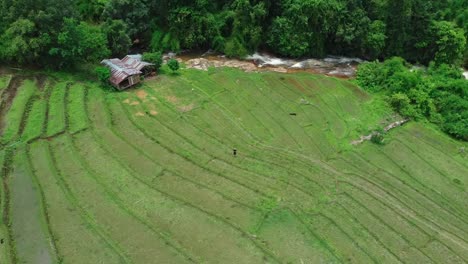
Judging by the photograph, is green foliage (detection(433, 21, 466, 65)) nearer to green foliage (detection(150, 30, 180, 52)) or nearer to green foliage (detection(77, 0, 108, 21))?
green foliage (detection(150, 30, 180, 52))

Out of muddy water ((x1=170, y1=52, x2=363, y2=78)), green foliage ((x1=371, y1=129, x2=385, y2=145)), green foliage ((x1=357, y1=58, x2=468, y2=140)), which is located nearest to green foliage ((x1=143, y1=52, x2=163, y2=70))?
muddy water ((x1=170, y1=52, x2=363, y2=78))

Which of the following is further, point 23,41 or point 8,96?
point 23,41

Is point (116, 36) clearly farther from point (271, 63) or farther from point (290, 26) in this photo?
point (290, 26)

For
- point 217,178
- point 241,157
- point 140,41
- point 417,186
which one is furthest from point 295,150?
point 140,41

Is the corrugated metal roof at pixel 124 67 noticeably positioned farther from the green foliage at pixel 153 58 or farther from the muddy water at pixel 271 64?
the muddy water at pixel 271 64

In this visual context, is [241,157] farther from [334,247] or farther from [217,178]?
[334,247]

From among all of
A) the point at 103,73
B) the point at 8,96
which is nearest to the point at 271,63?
the point at 103,73

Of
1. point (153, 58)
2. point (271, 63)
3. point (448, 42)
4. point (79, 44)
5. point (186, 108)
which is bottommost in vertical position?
point (186, 108)

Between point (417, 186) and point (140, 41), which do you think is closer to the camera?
point (417, 186)
